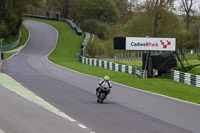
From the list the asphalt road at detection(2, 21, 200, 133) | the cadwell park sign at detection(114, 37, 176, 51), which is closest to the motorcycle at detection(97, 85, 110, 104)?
the asphalt road at detection(2, 21, 200, 133)

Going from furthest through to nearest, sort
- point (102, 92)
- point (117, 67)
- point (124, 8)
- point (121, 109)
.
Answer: point (124, 8), point (117, 67), point (102, 92), point (121, 109)

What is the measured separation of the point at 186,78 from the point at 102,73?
31.4ft

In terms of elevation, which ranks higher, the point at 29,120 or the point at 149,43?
the point at 149,43

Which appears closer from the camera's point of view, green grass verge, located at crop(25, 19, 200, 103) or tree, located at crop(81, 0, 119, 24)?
green grass verge, located at crop(25, 19, 200, 103)

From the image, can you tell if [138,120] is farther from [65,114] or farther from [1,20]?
[1,20]

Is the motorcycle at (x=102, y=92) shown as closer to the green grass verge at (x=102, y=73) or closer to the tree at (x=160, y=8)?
the green grass verge at (x=102, y=73)

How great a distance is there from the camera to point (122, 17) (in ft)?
386

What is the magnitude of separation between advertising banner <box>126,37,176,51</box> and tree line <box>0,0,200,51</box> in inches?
785

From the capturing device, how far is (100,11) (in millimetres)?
97938

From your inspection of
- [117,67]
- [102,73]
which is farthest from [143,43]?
[117,67]

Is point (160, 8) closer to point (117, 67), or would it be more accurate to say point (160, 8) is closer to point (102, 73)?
point (117, 67)

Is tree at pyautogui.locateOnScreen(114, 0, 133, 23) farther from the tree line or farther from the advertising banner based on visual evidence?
the advertising banner

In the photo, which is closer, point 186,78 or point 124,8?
Answer: point 186,78

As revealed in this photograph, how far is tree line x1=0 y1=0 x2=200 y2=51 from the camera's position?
7225 cm
